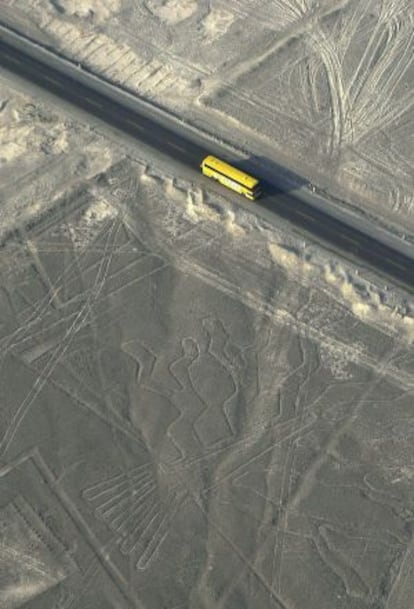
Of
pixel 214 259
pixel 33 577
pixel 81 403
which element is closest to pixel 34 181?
pixel 214 259

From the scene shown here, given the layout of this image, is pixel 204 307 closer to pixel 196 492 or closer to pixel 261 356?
pixel 261 356

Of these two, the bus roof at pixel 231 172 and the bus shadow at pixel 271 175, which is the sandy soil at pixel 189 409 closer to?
the bus roof at pixel 231 172

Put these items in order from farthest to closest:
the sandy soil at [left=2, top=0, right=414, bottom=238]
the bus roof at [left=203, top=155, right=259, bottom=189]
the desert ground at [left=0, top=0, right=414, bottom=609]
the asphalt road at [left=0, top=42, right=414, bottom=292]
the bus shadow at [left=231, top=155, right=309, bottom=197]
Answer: the sandy soil at [left=2, top=0, right=414, bottom=238] → the bus shadow at [left=231, top=155, right=309, bottom=197] → the bus roof at [left=203, top=155, right=259, bottom=189] → the asphalt road at [left=0, top=42, right=414, bottom=292] → the desert ground at [left=0, top=0, right=414, bottom=609]

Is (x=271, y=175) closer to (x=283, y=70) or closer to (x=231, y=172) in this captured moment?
(x=231, y=172)

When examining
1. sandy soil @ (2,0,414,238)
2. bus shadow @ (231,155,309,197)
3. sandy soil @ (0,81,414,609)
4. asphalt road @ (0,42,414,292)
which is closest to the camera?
sandy soil @ (0,81,414,609)

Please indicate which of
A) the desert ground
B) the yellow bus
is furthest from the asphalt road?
the desert ground

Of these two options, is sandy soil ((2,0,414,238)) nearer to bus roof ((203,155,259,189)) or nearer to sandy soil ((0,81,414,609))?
bus roof ((203,155,259,189))

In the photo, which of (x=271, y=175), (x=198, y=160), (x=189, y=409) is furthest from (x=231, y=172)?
(x=189, y=409)

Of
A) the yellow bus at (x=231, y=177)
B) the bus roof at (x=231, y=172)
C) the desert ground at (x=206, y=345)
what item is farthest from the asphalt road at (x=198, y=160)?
the bus roof at (x=231, y=172)
